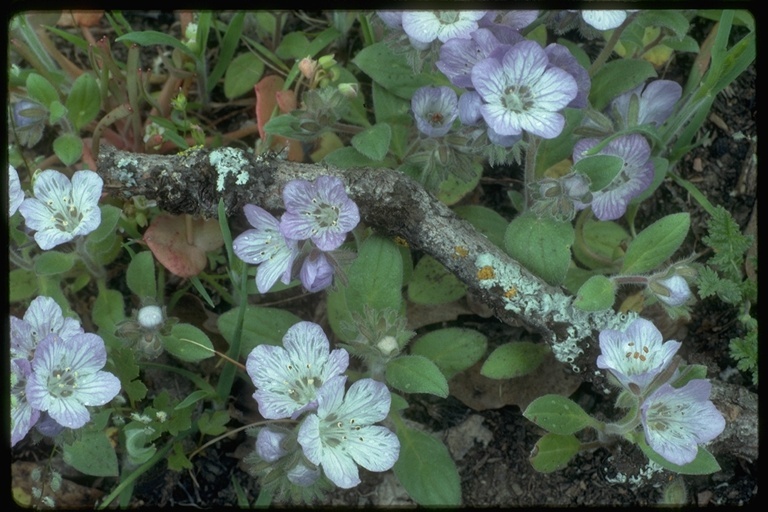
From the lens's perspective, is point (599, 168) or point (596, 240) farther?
point (596, 240)

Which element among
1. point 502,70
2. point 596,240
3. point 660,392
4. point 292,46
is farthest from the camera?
point 292,46

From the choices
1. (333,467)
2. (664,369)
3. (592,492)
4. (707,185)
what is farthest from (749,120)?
(333,467)

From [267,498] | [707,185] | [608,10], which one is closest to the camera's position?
[608,10]

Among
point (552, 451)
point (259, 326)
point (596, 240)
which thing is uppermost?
point (596, 240)

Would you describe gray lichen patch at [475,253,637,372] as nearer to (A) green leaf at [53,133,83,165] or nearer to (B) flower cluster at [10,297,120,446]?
(B) flower cluster at [10,297,120,446]

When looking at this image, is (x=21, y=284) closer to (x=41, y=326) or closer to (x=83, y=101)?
(x=41, y=326)

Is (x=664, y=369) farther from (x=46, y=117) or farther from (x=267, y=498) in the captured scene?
(x=46, y=117)

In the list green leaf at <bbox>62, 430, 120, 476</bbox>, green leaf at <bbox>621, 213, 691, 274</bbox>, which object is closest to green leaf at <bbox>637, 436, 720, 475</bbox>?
green leaf at <bbox>621, 213, 691, 274</bbox>

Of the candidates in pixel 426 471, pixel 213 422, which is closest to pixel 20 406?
pixel 213 422
